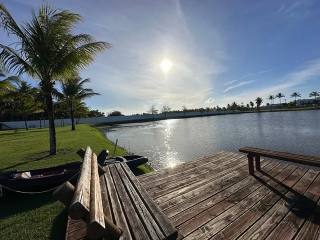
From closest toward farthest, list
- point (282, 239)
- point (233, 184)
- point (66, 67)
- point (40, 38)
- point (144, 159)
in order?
point (282, 239) → point (233, 184) → point (144, 159) → point (40, 38) → point (66, 67)

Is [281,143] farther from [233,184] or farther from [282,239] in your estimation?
[282,239]

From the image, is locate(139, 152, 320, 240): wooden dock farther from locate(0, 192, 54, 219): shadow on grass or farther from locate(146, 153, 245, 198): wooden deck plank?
locate(0, 192, 54, 219): shadow on grass

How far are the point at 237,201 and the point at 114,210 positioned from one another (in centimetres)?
269

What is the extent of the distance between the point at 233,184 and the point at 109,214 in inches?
138

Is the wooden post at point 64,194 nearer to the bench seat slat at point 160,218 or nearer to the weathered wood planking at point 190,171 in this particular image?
the bench seat slat at point 160,218

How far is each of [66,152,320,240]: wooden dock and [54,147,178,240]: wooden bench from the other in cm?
71

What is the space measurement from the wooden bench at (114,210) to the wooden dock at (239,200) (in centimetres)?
77

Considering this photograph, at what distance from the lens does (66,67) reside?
1212 centimetres

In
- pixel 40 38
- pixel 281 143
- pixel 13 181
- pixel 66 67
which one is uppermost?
pixel 40 38

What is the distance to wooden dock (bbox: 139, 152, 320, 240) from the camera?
3529mm

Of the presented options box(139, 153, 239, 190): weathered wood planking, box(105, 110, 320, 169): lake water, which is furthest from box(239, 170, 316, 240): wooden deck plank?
box(105, 110, 320, 169): lake water

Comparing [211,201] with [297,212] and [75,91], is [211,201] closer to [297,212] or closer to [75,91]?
[297,212]

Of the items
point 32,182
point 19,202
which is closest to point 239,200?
point 32,182

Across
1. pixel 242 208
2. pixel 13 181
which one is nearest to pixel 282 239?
pixel 242 208
